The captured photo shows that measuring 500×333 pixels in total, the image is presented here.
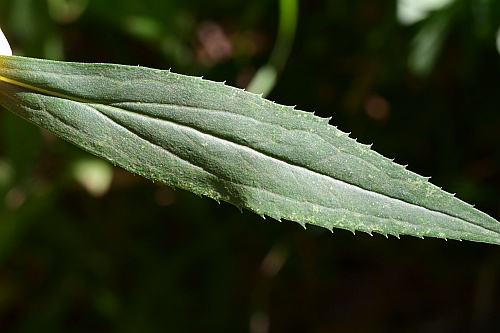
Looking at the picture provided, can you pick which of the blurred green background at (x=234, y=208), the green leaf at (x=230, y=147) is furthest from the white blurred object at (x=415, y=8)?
the green leaf at (x=230, y=147)

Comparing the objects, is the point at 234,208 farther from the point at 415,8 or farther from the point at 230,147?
the point at 230,147

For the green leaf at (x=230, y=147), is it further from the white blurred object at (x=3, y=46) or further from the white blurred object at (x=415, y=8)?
the white blurred object at (x=415, y=8)

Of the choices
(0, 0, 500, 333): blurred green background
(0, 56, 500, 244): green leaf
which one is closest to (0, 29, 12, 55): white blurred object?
(0, 56, 500, 244): green leaf

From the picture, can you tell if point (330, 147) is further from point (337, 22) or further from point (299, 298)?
point (299, 298)

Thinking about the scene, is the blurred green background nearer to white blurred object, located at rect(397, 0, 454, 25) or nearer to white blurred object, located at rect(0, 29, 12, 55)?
white blurred object, located at rect(397, 0, 454, 25)

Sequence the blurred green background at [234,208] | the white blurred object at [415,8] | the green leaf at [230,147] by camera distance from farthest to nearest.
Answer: the blurred green background at [234,208]
the white blurred object at [415,8]
the green leaf at [230,147]

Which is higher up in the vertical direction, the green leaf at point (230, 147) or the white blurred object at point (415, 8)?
the white blurred object at point (415, 8)

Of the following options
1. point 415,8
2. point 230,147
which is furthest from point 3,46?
point 415,8
